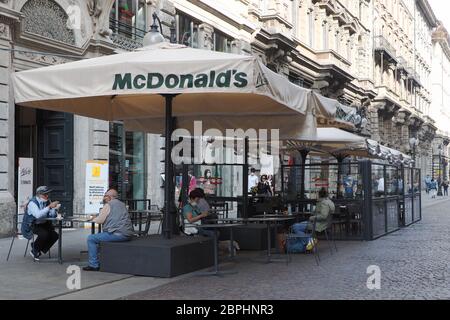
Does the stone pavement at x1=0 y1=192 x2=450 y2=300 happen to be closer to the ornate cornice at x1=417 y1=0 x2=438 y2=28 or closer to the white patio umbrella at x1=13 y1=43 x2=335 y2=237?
the white patio umbrella at x1=13 y1=43 x2=335 y2=237

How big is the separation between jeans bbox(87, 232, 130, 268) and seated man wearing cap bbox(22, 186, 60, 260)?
1.14 m

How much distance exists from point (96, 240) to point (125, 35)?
10.6 m

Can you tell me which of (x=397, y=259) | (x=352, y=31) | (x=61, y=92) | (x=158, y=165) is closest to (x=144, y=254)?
(x=61, y=92)

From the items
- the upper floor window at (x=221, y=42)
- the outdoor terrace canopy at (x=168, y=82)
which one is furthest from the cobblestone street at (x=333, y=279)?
the upper floor window at (x=221, y=42)

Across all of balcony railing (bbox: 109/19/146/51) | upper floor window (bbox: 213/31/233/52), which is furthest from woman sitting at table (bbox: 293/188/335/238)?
upper floor window (bbox: 213/31/233/52)

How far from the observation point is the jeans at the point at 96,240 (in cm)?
891

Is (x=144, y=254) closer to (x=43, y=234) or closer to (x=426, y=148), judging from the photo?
(x=43, y=234)

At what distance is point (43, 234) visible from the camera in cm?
990

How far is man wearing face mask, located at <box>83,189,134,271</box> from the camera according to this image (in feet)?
29.3

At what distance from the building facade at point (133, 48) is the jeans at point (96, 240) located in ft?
16.7

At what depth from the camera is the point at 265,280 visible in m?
8.47

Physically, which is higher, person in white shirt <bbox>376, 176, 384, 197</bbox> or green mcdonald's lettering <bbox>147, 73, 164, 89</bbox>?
green mcdonald's lettering <bbox>147, 73, 164, 89</bbox>

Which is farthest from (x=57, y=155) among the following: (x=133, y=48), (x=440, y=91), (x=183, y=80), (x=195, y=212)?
(x=440, y=91)

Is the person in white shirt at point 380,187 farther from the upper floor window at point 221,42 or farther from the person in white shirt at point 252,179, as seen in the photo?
the upper floor window at point 221,42
